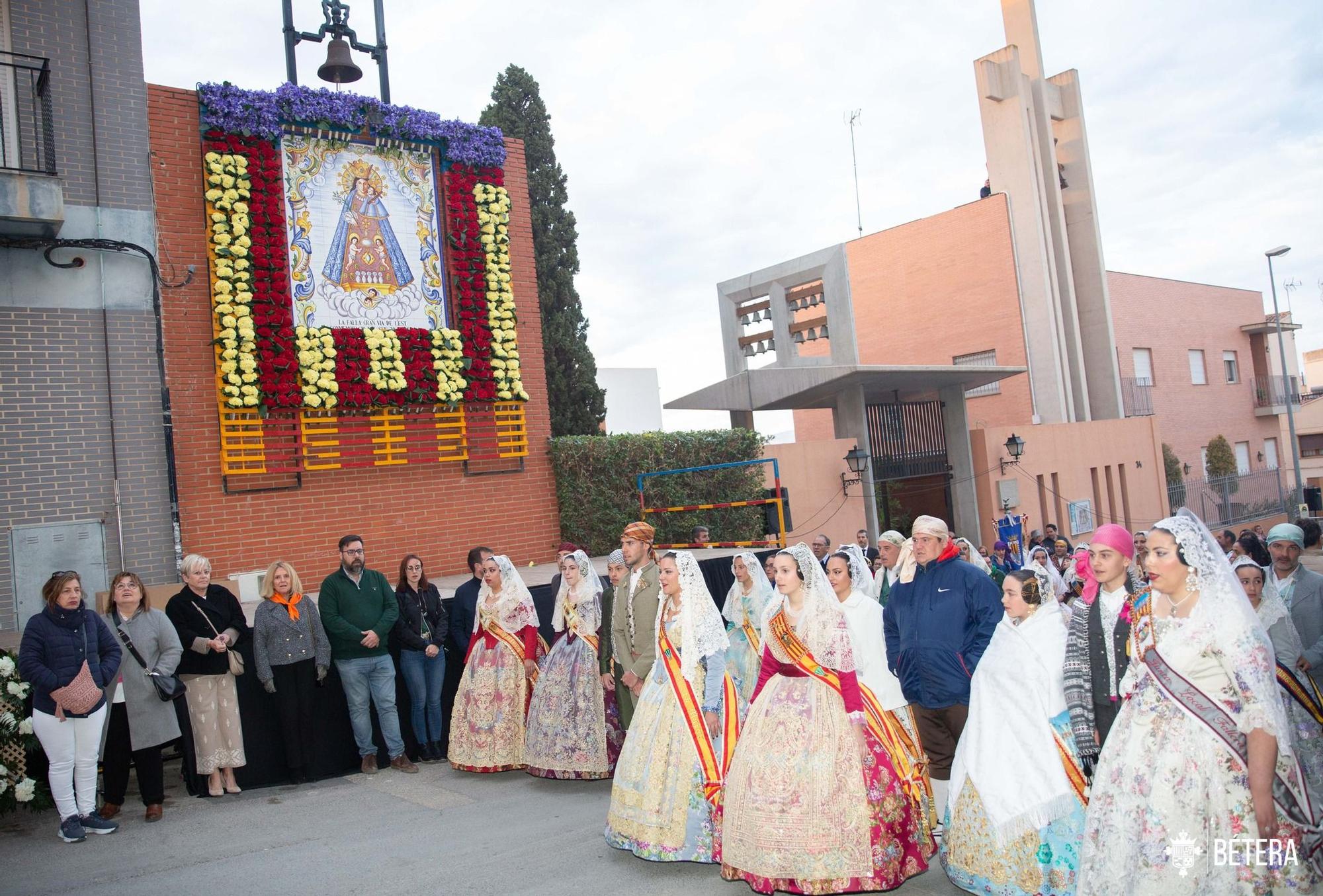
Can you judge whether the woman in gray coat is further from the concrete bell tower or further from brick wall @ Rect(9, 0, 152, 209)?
the concrete bell tower

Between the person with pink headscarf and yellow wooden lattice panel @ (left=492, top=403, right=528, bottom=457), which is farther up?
yellow wooden lattice panel @ (left=492, top=403, right=528, bottom=457)

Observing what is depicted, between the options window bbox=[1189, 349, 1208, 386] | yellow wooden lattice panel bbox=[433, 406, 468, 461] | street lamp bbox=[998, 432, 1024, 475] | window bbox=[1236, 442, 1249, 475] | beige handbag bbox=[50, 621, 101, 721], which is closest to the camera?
beige handbag bbox=[50, 621, 101, 721]

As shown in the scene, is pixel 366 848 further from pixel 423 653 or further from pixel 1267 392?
pixel 1267 392

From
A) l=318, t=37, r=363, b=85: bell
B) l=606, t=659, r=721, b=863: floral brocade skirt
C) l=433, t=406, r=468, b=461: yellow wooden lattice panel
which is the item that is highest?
l=318, t=37, r=363, b=85: bell

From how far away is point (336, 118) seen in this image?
488 inches

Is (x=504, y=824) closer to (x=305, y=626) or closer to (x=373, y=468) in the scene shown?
(x=305, y=626)

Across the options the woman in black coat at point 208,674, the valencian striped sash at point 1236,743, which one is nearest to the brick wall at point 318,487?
the woman in black coat at point 208,674

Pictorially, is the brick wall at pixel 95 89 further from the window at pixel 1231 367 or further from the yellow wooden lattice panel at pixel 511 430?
the window at pixel 1231 367

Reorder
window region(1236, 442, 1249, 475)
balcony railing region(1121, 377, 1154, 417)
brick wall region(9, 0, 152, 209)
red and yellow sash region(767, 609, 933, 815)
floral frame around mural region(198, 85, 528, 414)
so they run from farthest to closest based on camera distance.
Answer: window region(1236, 442, 1249, 475), balcony railing region(1121, 377, 1154, 417), floral frame around mural region(198, 85, 528, 414), brick wall region(9, 0, 152, 209), red and yellow sash region(767, 609, 933, 815)

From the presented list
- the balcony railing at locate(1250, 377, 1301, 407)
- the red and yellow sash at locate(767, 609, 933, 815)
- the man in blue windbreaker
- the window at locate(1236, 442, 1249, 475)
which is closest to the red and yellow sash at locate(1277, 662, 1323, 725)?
the man in blue windbreaker

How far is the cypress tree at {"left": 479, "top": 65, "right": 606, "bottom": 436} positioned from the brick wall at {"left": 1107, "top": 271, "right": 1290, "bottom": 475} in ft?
60.6

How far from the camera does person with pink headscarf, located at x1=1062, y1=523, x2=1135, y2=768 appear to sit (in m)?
4.59

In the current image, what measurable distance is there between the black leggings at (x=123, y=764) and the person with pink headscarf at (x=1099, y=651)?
19.2ft

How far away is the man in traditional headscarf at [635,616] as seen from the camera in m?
6.66
